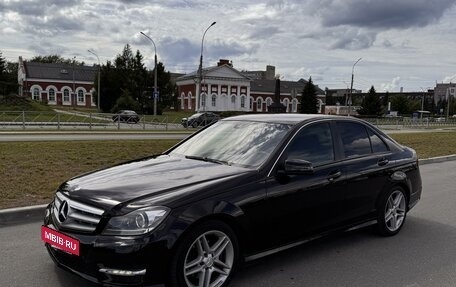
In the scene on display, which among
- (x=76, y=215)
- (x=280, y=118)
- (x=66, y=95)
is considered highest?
(x=66, y=95)

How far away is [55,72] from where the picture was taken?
8962 centimetres

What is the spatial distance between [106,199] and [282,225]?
1.69m

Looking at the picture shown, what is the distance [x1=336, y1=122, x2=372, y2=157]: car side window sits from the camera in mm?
5382

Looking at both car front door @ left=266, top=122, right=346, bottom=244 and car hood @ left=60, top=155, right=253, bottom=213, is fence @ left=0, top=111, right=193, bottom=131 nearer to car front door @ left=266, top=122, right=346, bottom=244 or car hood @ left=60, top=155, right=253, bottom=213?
car hood @ left=60, top=155, right=253, bottom=213

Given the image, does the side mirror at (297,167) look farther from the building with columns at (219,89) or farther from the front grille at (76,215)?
the building with columns at (219,89)

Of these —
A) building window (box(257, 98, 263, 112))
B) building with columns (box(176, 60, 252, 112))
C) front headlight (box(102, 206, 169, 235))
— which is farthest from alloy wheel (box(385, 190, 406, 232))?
building window (box(257, 98, 263, 112))

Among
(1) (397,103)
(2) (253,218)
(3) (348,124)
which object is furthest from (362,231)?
(1) (397,103)

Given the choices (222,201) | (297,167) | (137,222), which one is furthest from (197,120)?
(137,222)

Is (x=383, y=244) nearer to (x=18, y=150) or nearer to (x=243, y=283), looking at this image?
(x=243, y=283)

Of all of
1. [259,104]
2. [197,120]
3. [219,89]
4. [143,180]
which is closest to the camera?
[143,180]

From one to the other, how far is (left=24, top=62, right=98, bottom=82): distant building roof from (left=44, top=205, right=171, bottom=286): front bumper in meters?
88.7

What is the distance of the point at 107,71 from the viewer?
69500mm

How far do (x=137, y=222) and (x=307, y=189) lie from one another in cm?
186

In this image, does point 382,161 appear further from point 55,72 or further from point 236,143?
point 55,72
